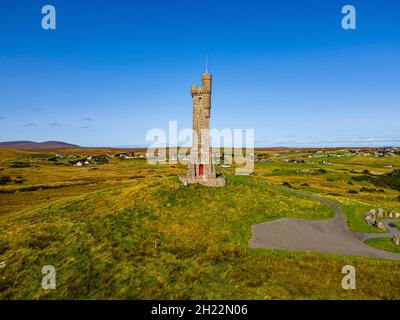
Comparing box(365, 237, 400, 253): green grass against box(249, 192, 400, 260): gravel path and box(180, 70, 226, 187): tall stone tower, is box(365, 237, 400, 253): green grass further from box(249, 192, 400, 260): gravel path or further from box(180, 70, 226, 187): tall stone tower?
box(180, 70, 226, 187): tall stone tower

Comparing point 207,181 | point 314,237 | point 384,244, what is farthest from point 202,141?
point 384,244

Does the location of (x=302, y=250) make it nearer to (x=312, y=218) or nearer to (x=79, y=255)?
(x=312, y=218)

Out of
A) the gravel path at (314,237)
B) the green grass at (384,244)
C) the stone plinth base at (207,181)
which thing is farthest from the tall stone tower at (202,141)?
the green grass at (384,244)

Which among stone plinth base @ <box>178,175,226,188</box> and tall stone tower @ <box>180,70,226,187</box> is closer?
stone plinth base @ <box>178,175,226,188</box>

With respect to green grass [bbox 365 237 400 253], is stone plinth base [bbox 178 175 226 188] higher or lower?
higher

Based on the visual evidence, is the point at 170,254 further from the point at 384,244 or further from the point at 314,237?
the point at 384,244

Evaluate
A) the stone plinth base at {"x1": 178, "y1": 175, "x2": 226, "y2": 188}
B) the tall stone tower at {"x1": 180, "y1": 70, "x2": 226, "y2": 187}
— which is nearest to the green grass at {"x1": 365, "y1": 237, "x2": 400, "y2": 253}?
the stone plinth base at {"x1": 178, "y1": 175, "x2": 226, "y2": 188}

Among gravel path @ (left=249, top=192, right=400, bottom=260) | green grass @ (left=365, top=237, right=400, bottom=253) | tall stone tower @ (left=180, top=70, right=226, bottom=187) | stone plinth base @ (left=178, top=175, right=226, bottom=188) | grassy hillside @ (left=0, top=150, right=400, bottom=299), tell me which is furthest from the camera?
tall stone tower @ (left=180, top=70, right=226, bottom=187)
